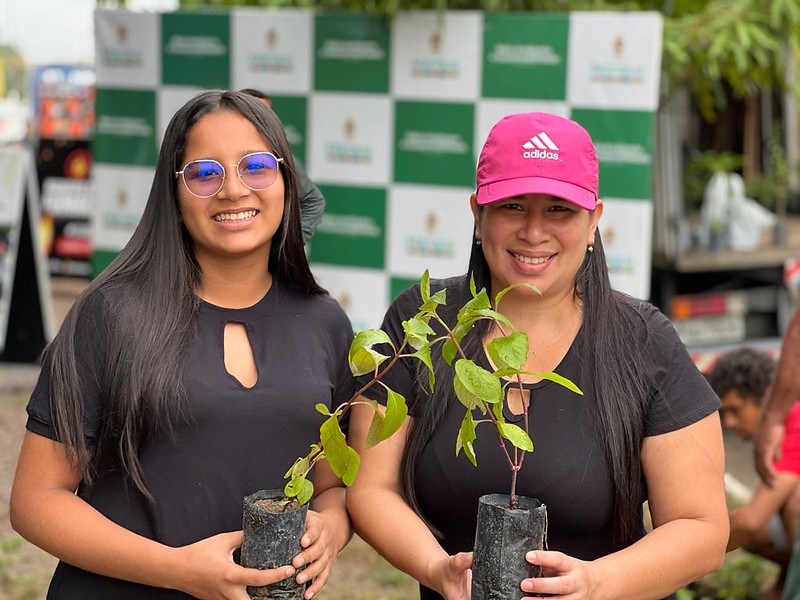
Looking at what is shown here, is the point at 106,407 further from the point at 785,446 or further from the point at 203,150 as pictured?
the point at 785,446

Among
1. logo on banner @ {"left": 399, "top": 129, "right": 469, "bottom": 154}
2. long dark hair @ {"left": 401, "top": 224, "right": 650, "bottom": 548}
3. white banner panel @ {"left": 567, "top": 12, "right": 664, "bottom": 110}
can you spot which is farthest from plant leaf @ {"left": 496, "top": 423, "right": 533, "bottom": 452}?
logo on banner @ {"left": 399, "top": 129, "right": 469, "bottom": 154}

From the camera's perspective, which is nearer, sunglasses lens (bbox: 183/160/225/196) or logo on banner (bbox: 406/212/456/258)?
sunglasses lens (bbox: 183/160/225/196)

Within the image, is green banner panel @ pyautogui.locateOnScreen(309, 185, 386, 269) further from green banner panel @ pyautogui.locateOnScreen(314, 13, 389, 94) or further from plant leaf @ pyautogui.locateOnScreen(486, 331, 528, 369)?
plant leaf @ pyautogui.locateOnScreen(486, 331, 528, 369)

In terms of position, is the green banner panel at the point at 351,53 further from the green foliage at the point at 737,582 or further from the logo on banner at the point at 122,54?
the green foliage at the point at 737,582

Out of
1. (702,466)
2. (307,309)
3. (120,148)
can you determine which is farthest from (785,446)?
(120,148)

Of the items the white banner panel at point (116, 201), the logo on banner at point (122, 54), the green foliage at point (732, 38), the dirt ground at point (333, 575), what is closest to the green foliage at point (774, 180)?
the green foliage at point (732, 38)

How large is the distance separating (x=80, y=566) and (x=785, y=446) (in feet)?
8.65

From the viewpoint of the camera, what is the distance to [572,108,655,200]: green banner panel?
199 inches

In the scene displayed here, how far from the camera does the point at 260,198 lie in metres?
2.14

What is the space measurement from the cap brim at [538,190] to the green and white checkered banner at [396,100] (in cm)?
313

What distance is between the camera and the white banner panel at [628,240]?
5098 millimetres

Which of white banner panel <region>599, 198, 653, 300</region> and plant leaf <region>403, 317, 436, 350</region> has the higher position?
plant leaf <region>403, 317, 436, 350</region>

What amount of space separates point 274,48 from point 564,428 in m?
4.01

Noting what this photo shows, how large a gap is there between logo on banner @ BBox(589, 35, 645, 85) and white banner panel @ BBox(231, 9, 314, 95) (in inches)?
58.2
